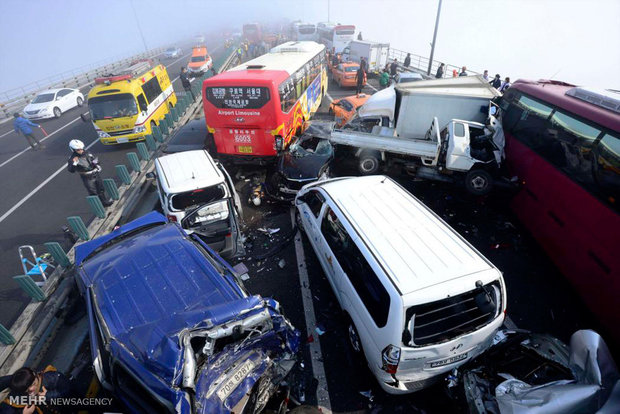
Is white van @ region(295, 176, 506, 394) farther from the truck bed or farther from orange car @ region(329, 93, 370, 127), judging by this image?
orange car @ region(329, 93, 370, 127)

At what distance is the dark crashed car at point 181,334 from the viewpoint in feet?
9.58

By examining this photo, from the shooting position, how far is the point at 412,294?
129 inches

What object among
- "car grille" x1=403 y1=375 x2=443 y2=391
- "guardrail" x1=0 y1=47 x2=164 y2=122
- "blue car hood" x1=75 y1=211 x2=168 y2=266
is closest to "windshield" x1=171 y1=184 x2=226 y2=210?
"blue car hood" x1=75 y1=211 x2=168 y2=266

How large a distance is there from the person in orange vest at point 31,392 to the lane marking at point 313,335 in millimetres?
3185

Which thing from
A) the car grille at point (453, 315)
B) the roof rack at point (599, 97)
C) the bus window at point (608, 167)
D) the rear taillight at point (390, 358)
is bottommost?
the rear taillight at point (390, 358)

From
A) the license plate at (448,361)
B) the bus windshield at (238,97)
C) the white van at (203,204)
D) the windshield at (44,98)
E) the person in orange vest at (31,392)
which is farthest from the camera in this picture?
the windshield at (44,98)

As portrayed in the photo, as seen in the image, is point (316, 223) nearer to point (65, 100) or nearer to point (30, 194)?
point (30, 194)

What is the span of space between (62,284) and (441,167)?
900 cm

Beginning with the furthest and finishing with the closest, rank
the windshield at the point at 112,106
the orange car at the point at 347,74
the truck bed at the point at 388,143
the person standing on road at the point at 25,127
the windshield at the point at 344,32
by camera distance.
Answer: the windshield at the point at 344,32, the orange car at the point at 347,74, the person standing on road at the point at 25,127, the windshield at the point at 112,106, the truck bed at the point at 388,143

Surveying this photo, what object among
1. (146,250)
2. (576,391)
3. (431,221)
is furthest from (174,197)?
(576,391)

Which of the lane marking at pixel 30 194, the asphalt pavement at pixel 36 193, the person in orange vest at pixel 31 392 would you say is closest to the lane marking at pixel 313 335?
the person in orange vest at pixel 31 392

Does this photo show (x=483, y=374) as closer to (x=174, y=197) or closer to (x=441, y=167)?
(x=441, y=167)

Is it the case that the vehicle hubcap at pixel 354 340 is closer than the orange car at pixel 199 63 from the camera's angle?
Yes

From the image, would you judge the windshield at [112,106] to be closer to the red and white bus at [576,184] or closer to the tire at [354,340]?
the tire at [354,340]
